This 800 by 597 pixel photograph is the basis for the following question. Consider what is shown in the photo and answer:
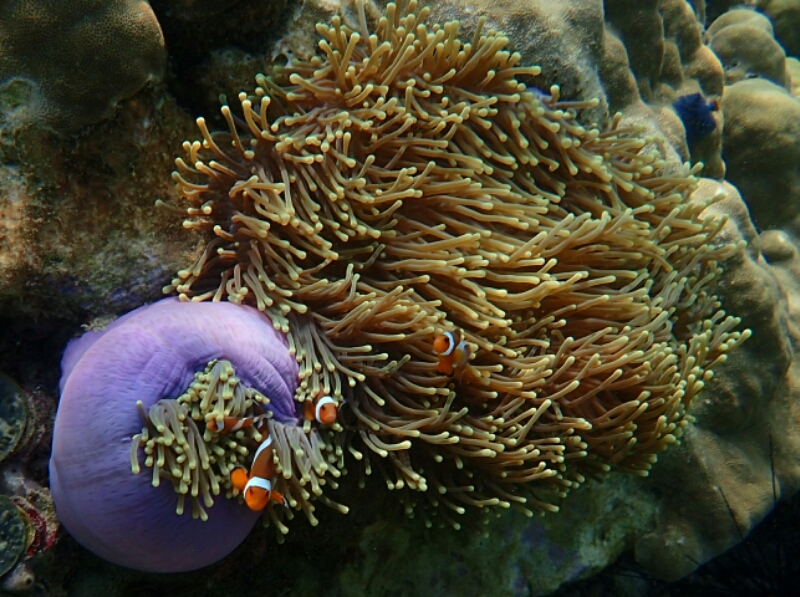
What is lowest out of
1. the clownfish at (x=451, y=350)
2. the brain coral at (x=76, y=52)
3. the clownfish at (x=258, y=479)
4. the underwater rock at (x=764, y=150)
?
the underwater rock at (x=764, y=150)

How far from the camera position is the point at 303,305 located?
189cm

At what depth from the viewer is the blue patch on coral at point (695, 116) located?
3568 millimetres

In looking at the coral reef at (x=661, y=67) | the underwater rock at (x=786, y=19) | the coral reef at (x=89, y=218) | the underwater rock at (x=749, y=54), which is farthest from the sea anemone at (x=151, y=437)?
the underwater rock at (x=786, y=19)

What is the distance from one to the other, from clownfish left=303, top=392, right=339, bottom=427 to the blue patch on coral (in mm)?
3101

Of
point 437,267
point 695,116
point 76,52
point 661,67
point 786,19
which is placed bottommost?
A: point 786,19

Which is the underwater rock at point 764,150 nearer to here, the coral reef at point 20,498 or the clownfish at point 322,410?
the clownfish at point 322,410

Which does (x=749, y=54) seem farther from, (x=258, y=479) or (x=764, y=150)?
(x=258, y=479)

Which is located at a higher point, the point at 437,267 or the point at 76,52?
the point at 76,52

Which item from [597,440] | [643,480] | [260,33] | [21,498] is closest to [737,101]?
[643,480]

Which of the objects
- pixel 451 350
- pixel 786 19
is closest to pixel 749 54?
pixel 786 19

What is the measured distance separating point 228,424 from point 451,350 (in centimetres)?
77

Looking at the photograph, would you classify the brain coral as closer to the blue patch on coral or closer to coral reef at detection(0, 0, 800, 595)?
coral reef at detection(0, 0, 800, 595)

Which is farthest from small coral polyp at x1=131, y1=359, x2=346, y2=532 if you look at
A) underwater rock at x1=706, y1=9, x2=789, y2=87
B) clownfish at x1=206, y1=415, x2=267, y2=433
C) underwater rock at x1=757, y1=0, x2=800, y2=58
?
underwater rock at x1=757, y1=0, x2=800, y2=58

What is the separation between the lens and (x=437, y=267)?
6.60 ft
